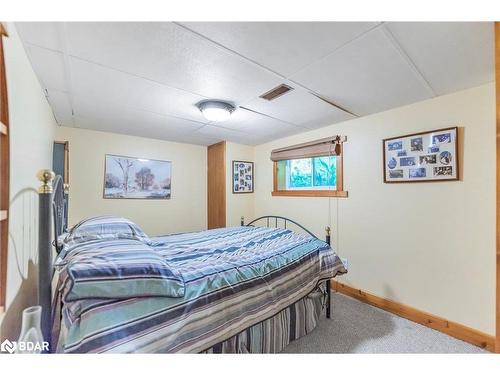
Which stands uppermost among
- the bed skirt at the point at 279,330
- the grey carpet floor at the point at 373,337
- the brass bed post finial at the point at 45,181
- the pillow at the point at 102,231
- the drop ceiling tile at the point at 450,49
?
the drop ceiling tile at the point at 450,49

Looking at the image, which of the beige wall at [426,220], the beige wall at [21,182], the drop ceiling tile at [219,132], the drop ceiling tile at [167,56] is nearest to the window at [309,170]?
the beige wall at [426,220]

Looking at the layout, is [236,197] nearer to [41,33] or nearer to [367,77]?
[367,77]

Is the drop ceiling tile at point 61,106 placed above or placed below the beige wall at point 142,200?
above

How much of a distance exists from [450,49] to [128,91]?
7.46 feet

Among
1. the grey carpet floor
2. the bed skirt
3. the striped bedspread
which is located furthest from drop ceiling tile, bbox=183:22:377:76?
the grey carpet floor

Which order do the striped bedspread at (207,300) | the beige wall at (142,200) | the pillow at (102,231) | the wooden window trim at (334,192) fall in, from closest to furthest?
1. the striped bedspread at (207,300)
2. the pillow at (102,231)
3. the wooden window trim at (334,192)
4. the beige wall at (142,200)

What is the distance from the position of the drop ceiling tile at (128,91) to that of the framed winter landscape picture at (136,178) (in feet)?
4.07

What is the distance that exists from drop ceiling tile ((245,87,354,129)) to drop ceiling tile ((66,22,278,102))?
28cm

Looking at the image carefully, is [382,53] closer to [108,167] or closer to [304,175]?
[304,175]

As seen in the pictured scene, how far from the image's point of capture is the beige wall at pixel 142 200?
2828 mm

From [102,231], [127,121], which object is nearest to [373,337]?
[102,231]

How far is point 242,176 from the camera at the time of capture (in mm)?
3826

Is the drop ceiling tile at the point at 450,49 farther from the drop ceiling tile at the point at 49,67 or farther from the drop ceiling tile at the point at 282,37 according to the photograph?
the drop ceiling tile at the point at 49,67

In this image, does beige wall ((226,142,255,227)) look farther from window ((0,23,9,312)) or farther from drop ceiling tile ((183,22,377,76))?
window ((0,23,9,312))
